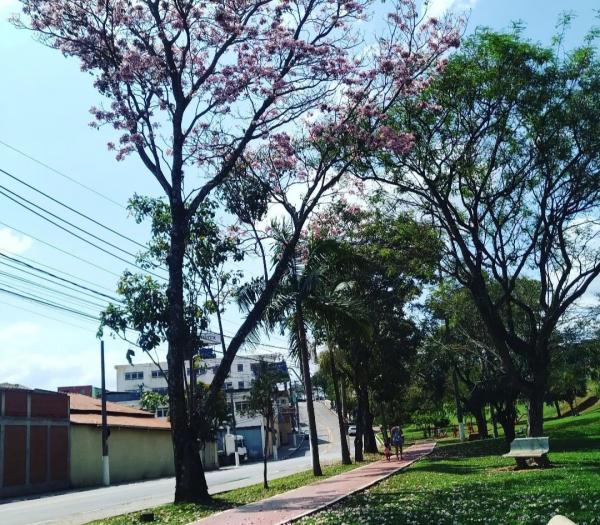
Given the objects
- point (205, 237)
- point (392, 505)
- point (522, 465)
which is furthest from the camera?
point (205, 237)

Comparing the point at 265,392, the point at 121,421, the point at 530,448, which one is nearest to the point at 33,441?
the point at 121,421

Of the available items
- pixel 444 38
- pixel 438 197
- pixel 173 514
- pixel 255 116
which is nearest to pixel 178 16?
pixel 255 116

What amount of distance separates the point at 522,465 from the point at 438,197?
7.74 m

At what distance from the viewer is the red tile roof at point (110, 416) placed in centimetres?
3754

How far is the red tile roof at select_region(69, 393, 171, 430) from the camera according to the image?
123 feet

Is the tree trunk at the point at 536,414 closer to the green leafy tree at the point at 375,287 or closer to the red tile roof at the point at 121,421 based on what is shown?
the green leafy tree at the point at 375,287

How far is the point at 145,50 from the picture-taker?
15.6m

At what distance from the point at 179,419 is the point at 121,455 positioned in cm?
2590

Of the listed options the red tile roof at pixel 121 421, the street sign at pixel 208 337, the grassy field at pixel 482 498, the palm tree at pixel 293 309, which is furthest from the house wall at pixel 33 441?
the grassy field at pixel 482 498

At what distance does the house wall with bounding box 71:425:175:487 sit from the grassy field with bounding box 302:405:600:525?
21.8 meters

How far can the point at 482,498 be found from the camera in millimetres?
11641

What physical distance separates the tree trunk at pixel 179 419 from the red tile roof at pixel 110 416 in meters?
22.5

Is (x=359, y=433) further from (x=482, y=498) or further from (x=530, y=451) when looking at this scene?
(x=482, y=498)

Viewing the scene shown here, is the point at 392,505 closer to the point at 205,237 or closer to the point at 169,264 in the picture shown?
the point at 169,264
